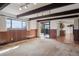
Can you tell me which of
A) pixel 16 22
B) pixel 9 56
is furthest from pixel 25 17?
pixel 9 56

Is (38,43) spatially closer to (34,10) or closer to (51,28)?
(51,28)

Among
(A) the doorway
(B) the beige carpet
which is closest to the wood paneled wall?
(B) the beige carpet

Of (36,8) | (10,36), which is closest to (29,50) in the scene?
(10,36)

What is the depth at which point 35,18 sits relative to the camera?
13.1 ft

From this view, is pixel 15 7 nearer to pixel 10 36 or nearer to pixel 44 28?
pixel 10 36

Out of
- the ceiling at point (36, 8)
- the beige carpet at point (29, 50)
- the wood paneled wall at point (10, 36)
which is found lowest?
the beige carpet at point (29, 50)

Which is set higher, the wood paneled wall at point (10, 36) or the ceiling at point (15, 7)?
the ceiling at point (15, 7)

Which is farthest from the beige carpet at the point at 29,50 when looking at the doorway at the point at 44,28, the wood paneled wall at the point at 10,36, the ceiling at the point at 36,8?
the ceiling at the point at 36,8

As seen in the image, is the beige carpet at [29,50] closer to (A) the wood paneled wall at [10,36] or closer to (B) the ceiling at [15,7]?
(A) the wood paneled wall at [10,36]

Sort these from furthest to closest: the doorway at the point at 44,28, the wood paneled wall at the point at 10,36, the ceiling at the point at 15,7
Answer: the doorway at the point at 44,28, the wood paneled wall at the point at 10,36, the ceiling at the point at 15,7

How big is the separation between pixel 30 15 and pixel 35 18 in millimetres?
241

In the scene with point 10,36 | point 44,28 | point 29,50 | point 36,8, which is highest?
point 36,8

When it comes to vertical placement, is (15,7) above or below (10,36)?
above

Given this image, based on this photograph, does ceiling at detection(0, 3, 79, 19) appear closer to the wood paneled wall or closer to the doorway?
the doorway
